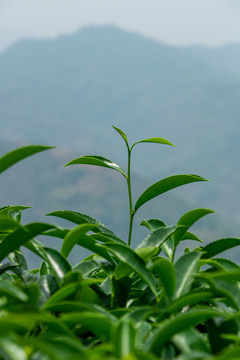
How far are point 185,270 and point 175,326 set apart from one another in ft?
0.47

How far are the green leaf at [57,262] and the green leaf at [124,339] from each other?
0.67ft

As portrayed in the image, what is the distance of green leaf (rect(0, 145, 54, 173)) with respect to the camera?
1.82ft

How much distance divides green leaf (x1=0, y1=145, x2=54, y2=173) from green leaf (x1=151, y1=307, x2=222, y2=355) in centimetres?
23

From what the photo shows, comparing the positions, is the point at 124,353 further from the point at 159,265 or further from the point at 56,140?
the point at 56,140

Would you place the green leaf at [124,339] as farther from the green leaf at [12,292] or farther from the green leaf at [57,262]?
the green leaf at [57,262]

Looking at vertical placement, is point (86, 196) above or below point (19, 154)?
below

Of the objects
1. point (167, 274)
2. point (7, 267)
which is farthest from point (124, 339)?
point (7, 267)

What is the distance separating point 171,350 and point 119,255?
0.16m

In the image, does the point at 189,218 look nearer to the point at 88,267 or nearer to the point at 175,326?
the point at 88,267

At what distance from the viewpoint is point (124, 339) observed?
476mm

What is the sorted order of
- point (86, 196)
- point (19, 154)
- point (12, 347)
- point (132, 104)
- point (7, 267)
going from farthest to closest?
point (132, 104)
point (86, 196)
point (7, 267)
point (19, 154)
point (12, 347)

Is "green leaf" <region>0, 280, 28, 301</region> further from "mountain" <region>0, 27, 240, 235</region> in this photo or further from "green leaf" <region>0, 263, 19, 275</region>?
"mountain" <region>0, 27, 240, 235</region>

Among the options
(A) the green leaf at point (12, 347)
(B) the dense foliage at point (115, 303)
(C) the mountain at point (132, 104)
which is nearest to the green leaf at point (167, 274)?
(B) the dense foliage at point (115, 303)

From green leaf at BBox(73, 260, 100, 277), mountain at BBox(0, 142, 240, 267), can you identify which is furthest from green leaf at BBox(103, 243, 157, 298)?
mountain at BBox(0, 142, 240, 267)
